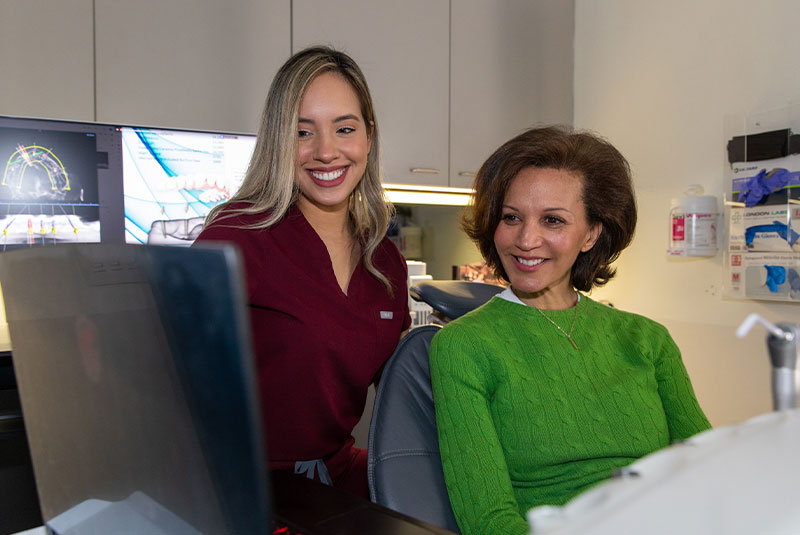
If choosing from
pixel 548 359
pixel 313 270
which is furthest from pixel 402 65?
pixel 548 359

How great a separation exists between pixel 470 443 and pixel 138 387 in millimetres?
676

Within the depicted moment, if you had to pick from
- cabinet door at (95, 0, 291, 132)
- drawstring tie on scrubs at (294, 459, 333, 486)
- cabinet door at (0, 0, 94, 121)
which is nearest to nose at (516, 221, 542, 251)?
drawstring tie on scrubs at (294, 459, 333, 486)

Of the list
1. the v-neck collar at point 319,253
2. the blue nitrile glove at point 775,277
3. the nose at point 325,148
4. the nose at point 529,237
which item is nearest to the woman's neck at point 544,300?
the nose at point 529,237

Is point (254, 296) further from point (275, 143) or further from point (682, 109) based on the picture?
point (682, 109)

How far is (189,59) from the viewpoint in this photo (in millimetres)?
2115

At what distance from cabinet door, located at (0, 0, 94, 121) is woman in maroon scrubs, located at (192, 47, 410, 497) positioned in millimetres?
875

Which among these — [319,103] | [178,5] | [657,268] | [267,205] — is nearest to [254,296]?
[267,205]

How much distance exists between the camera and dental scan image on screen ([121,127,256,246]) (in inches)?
80.6

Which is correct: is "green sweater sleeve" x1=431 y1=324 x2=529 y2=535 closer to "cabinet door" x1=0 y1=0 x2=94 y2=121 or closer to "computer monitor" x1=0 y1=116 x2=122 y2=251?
"computer monitor" x1=0 y1=116 x2=122 y2=251

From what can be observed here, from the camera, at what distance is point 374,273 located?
145 centimetres

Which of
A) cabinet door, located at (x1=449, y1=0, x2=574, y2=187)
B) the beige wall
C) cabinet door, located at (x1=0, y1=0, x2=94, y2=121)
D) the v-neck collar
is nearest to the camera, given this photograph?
the v-neck collar

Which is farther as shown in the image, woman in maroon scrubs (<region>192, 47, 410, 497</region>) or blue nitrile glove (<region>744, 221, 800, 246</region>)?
blue nitrile glove (<region>744, 221, 800, 246</region>)

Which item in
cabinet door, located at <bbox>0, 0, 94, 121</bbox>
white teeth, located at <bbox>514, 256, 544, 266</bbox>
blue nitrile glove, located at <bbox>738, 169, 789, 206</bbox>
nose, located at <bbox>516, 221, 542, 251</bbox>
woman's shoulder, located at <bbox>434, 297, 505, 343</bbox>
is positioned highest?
cabinet door, located at <bbox>0, 0, 94, 121</bbox>

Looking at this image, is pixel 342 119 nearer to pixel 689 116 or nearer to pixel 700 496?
pixel 700 496
